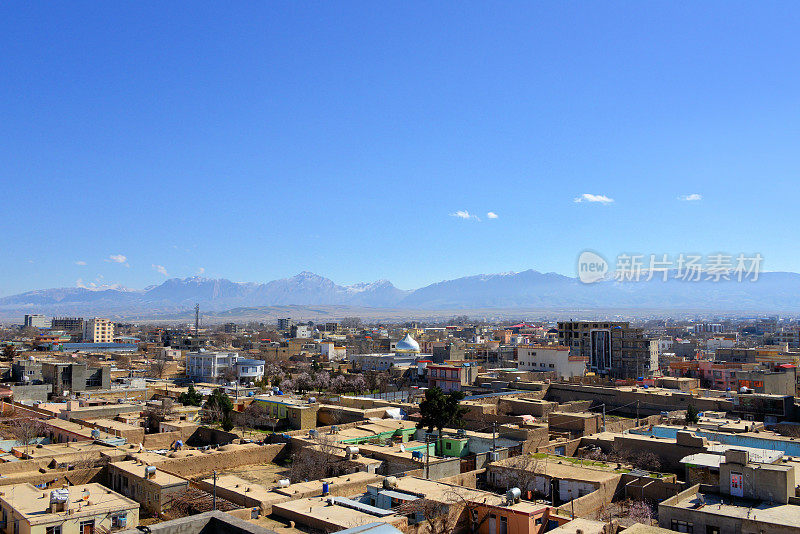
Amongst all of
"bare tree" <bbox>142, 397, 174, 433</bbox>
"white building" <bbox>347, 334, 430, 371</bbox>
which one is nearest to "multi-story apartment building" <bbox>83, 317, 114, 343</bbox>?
"white building" <bbox>347, 334, 430, 371</bbox>

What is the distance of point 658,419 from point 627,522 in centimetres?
1903

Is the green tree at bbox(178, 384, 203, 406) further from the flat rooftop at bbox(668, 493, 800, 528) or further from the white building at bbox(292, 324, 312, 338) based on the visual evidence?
the white building at bbox(292, 324, 312, 338)

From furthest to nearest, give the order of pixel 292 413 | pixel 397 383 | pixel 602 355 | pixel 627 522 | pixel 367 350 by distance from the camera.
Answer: pixel 367 350
pixel 602 355
pixel 397 383
pixel 292 413
pixel 627 522

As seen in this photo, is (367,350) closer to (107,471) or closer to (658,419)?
(658,419)

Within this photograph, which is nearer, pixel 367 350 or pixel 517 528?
pixel 517 528

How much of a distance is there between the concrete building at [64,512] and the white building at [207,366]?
4338 centimetres

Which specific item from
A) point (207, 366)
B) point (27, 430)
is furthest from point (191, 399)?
point (207, 366)

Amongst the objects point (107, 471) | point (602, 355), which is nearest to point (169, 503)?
point (107, 471)

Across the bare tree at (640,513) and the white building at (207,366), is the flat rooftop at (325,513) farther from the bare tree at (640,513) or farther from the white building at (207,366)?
the white building at (207,366)

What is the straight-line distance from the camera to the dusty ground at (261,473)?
22.7 metres

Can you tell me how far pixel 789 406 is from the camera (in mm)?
32938

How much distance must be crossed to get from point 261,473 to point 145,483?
5.97 m

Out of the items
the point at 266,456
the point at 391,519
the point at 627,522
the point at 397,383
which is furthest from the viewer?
the point at 397,383

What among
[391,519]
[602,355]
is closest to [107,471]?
[391,519]
